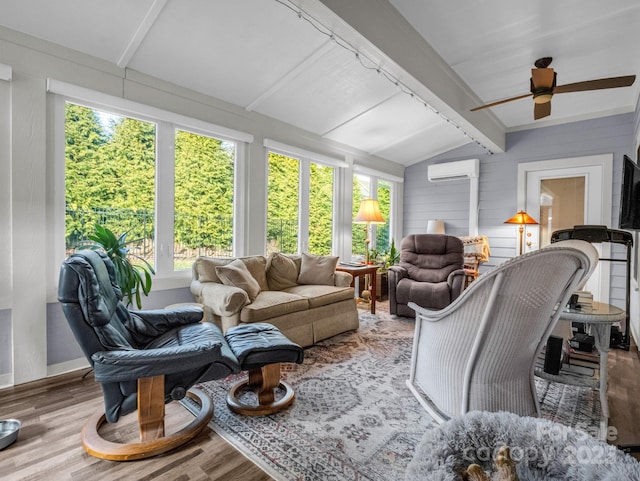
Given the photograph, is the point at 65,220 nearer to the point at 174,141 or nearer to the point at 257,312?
the point at 174,141

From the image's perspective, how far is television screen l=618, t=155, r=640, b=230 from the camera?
7.18 feet

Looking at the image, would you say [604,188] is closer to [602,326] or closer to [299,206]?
[602,326]

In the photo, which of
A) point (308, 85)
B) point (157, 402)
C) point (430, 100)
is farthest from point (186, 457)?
point (430, 100)

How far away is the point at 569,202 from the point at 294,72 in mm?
4317

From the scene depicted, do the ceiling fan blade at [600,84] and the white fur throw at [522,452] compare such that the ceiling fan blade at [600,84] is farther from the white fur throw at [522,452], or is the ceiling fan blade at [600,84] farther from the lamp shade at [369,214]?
the white fur throw at [522,452]

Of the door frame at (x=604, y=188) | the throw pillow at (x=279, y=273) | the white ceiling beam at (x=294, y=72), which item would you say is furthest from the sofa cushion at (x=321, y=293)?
the door frame at (x=604, y=188)

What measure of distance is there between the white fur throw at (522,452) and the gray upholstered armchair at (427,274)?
2.96m

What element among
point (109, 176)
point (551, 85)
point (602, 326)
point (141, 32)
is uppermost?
point (141, 32)

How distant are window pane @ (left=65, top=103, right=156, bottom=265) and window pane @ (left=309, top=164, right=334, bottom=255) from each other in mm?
2242

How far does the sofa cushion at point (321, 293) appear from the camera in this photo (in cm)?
336

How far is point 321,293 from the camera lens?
3473mm

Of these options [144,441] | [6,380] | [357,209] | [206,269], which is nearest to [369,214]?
[357,209]

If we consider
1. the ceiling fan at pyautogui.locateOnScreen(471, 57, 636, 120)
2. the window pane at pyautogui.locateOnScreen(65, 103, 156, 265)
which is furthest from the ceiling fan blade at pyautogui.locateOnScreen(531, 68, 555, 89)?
the window pane at pyautogui.locateOnScreen(65, 103, 156, 265)

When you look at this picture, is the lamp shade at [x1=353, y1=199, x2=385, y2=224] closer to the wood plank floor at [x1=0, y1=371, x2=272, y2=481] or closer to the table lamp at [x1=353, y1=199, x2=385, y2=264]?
the table lamp at [x1=353, y1=199, x2=385, y2=264]
